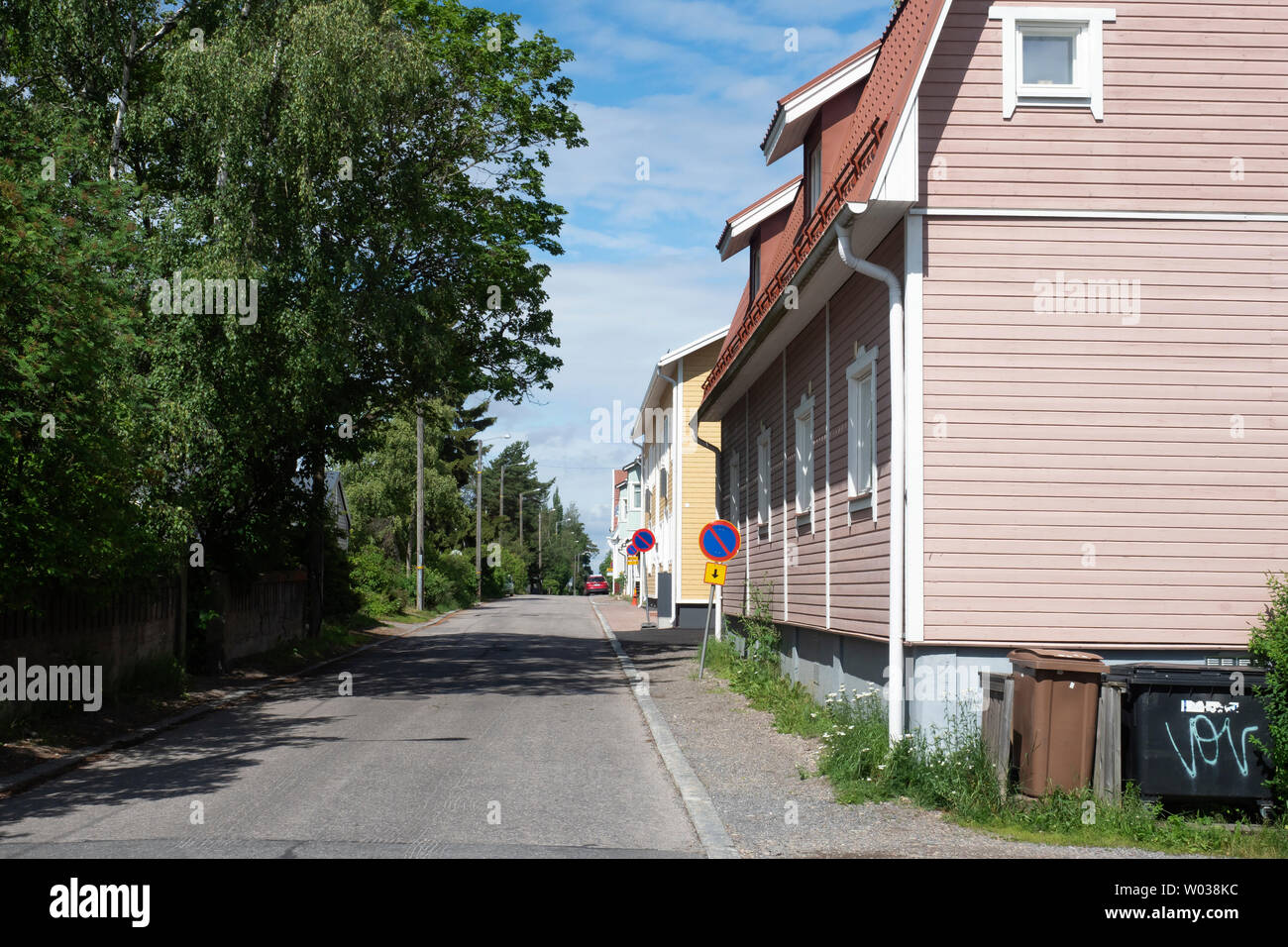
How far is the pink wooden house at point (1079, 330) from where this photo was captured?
986 cm

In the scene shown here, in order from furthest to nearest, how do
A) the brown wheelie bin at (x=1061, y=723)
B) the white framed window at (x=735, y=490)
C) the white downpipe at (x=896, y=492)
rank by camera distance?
the white framed window at (x=735, y=490) → the white downpipe at (x=896, y=492) → the brown wheelie bin at (x=1061, y=723)

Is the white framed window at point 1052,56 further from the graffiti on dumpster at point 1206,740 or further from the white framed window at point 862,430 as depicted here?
the graffiti on dumpster at point 1206,740

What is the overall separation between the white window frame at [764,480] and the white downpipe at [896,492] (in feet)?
26.4

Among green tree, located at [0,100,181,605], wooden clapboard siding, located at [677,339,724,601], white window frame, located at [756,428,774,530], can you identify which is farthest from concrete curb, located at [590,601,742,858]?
wooden clapboard siding, located at [677,339,724,601]

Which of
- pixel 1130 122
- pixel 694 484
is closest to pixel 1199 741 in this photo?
pixel 1130 122

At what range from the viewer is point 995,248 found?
10258mm

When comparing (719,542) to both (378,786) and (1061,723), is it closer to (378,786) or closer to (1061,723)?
(378,786)

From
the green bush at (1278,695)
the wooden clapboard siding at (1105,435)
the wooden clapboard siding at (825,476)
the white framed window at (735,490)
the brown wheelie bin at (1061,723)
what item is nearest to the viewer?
the green bush at (1278,695)

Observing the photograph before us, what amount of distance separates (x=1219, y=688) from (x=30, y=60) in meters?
16.5

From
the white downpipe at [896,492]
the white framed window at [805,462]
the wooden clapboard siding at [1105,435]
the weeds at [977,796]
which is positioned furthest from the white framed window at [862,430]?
the white framed window at [805,462]

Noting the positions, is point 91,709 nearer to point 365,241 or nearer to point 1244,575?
point 365,241

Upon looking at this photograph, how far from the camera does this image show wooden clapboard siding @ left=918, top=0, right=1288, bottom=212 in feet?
33.7

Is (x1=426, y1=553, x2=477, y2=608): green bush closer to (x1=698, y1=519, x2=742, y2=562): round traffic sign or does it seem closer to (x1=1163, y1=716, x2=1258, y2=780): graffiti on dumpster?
(x1=698, y1=519, x2=742, y2=562): round traffic sign
